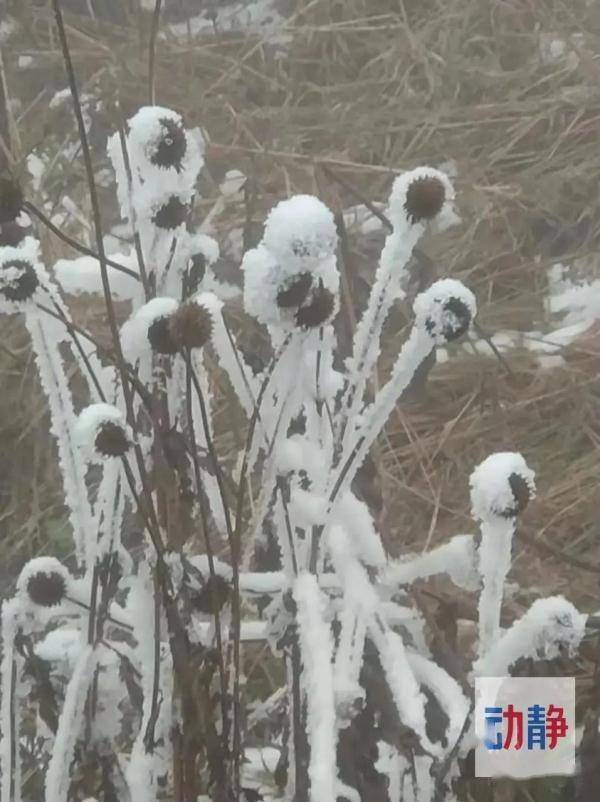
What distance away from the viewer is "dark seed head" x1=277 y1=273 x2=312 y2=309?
47 centimetres

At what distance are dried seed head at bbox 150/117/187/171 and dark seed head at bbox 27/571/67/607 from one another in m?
0.22

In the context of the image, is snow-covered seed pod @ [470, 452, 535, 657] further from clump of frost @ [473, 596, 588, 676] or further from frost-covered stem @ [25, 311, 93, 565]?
frost-covered stem @ [25, 311, 93, 565]

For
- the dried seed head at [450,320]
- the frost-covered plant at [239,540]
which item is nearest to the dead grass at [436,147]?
the frost-covered plant at [239,540]

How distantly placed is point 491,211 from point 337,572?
86 cm

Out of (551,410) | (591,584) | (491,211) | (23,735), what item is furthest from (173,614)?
(491,211)

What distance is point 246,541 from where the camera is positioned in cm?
Result: 59

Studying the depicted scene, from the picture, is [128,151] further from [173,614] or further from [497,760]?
[497,760]

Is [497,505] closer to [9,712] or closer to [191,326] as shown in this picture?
[191,326]

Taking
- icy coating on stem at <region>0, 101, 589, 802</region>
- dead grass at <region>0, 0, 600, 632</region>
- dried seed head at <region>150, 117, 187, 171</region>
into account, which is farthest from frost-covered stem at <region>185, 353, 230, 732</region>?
dead grass at <region>0, 0, 600, 632</region>

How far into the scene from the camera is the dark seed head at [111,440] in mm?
512

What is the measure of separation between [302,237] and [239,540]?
6.0 inches

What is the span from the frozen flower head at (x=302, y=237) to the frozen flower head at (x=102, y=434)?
0.36 feet

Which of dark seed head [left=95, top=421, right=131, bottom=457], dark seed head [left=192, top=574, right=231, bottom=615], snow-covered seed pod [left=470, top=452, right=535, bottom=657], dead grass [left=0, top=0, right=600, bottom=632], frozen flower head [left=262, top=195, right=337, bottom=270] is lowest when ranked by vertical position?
dark seed head [left=192, top=574, right=231, bottom=615]

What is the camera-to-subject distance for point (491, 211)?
138 cm
